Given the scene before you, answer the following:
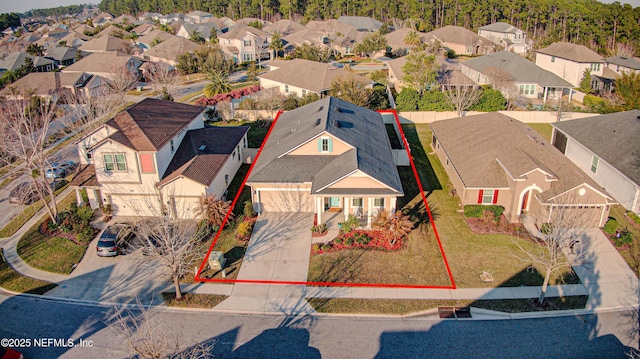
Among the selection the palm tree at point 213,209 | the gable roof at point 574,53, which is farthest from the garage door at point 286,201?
the gable roof at point 574,53

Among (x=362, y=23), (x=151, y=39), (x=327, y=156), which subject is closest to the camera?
(x=327, y=156)

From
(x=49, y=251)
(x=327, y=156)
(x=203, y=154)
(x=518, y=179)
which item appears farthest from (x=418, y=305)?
(x=49, y=251)

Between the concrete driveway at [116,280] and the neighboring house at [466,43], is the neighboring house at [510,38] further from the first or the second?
the concrete driveway at [116,280]

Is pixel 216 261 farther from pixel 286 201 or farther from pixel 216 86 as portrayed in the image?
pixel 216 86

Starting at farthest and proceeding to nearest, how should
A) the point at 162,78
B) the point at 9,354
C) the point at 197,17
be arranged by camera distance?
1. the point at 197,17
2. the point at 162,78
3. the point at 9,354

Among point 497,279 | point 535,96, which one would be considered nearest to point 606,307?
point 497,279

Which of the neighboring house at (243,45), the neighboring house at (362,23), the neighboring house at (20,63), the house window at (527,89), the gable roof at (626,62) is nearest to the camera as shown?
the house window at (527,89)

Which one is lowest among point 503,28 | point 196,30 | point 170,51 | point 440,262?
point 440,262

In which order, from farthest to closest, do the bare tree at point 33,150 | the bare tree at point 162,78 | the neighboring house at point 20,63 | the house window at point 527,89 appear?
the neighboring house at point 20,63, the bare tree at point 162,78, the house window at point 527,89, the bare tree at point 33,150
